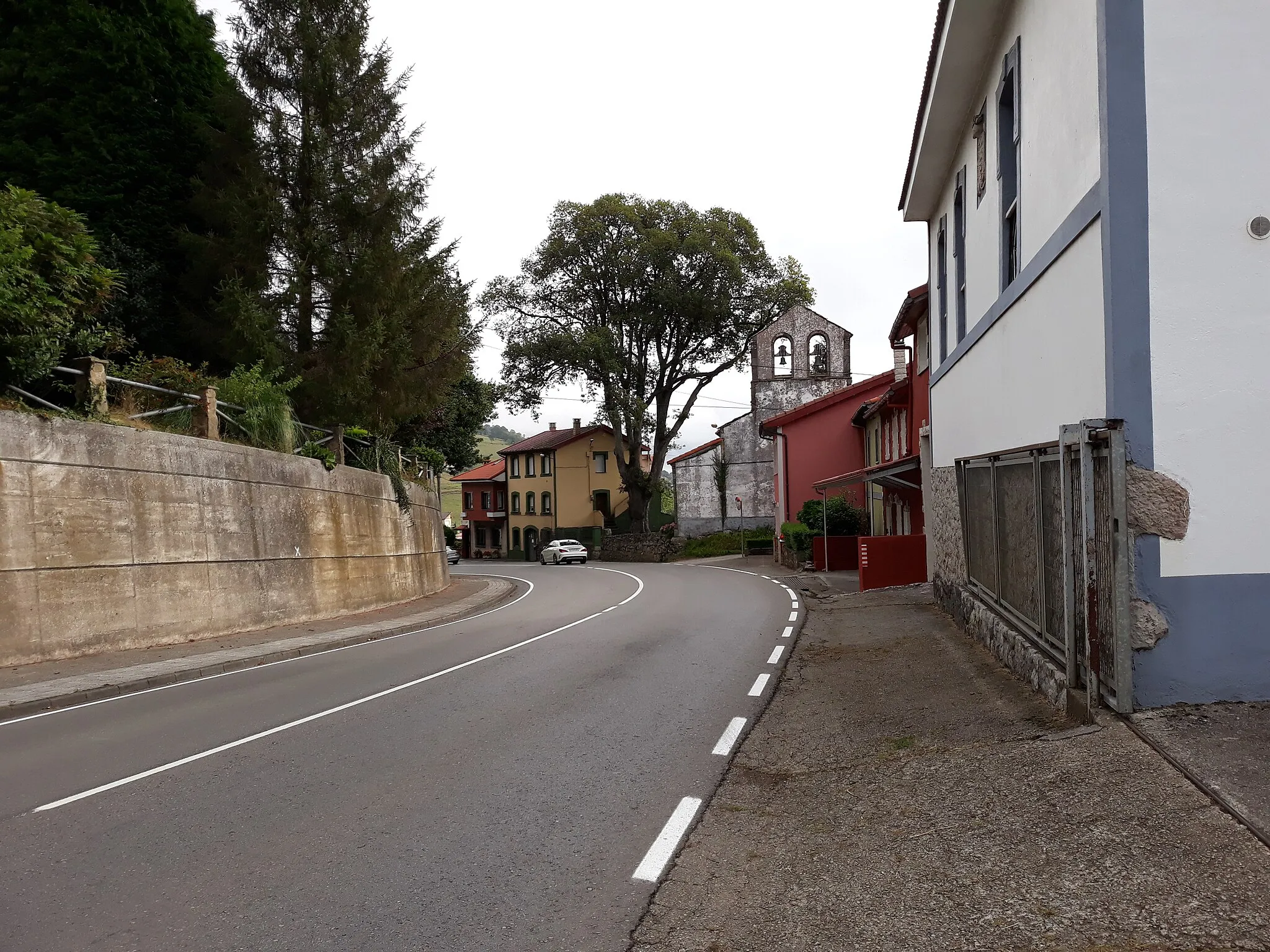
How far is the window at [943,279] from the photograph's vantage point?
1540 cm

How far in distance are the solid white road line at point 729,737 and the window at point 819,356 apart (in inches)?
1721

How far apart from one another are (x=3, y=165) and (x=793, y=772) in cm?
2242

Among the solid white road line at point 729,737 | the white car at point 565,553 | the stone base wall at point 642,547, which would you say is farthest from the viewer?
the white car at point 565,553

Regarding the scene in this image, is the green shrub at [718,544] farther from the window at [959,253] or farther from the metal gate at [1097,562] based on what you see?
the metal gate at [1097,562]

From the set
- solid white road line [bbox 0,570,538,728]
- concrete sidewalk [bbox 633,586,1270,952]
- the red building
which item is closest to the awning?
solid white road line [bbox 0,570,538,728]

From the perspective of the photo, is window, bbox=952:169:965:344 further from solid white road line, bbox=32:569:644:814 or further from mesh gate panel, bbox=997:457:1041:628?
solid white road line, bbox=32:569:644:814

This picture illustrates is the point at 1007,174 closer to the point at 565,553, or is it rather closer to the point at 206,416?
the point at 206,416

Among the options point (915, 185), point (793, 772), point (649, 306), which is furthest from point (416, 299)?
point (649, 306)

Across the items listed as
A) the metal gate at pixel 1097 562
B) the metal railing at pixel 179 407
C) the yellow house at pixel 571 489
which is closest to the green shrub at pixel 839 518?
the metal railing at pixel 179 407

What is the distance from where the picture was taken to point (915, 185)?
610 inches

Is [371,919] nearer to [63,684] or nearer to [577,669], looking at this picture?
[577,669]

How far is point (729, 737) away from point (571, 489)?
6230cm

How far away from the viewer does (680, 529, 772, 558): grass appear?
50969 mm

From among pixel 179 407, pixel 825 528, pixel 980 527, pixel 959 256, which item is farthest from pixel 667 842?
pixel 825 528
